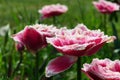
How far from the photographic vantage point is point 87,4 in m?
10.1

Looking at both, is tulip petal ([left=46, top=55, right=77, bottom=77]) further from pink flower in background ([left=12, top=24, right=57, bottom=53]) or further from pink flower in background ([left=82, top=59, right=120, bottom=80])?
pink flower in background ([left=12, top=24, right=57, bottom=53])

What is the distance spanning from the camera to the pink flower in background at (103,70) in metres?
1.36

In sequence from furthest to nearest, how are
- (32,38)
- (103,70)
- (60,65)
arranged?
(32,38), (60,65), (103,70)

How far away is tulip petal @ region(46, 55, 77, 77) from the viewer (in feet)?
4.87

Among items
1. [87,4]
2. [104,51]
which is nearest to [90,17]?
[104,51]

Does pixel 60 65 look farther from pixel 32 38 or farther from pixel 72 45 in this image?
pixel 32 38

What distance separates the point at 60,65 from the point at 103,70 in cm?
17

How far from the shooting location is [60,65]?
59.1 inches

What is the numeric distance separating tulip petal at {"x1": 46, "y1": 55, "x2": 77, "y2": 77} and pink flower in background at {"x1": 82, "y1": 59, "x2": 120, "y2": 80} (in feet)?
0.22

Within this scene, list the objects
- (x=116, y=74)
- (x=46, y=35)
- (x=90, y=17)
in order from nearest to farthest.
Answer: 1. (x=116, y=74)
2. (x=46, y=35)
3. (x=90, y=17)

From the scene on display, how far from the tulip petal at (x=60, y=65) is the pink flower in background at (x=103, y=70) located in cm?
7

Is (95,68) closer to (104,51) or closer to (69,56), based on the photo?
(69,56)

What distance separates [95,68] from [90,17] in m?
2.16

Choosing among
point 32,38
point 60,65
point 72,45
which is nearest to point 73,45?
point 72,45
